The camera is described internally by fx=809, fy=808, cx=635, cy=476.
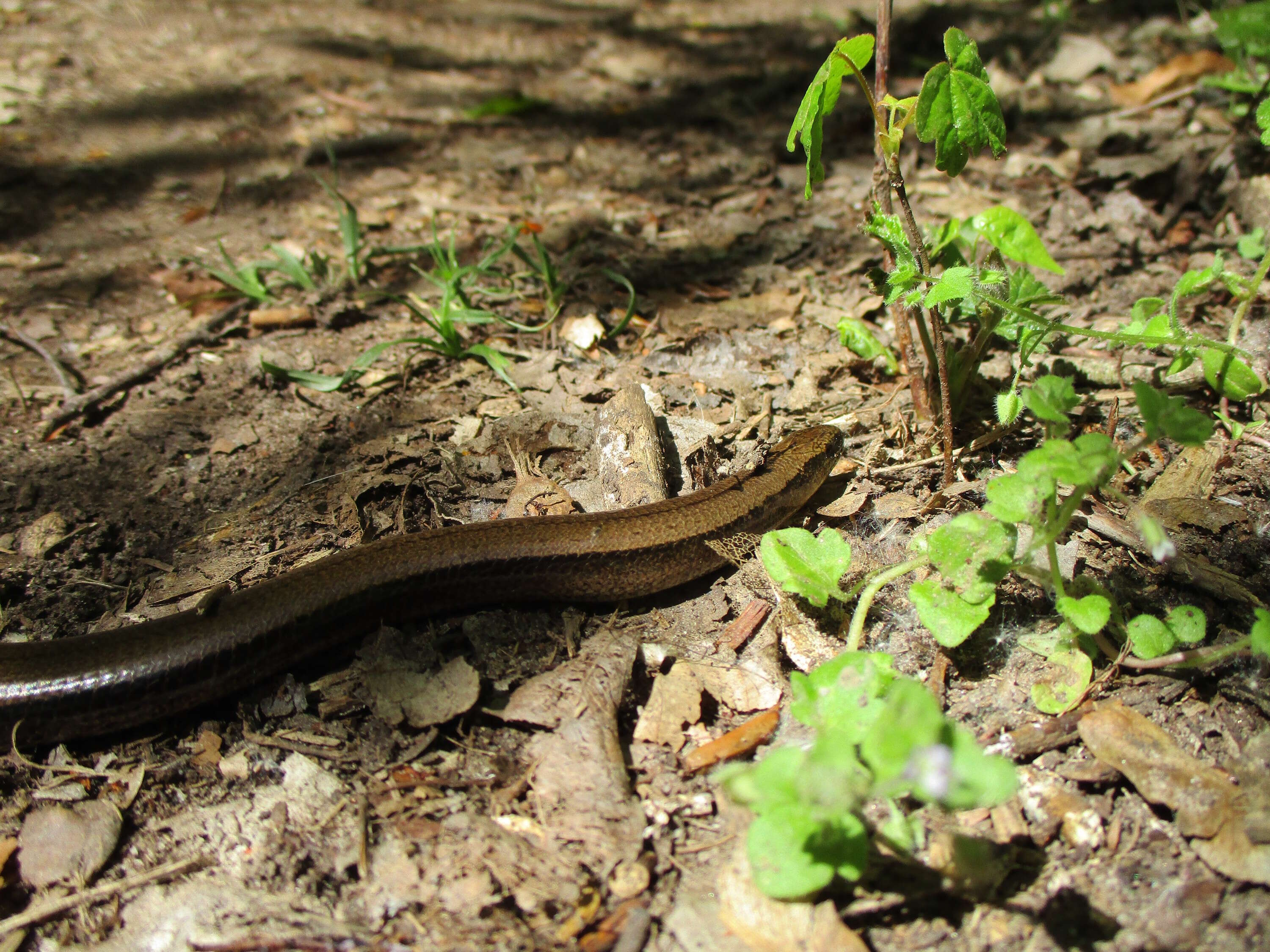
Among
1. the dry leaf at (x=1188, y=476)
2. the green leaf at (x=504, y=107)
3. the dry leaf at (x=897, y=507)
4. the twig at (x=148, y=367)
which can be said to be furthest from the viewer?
the green leaf at (x=504, y=107)

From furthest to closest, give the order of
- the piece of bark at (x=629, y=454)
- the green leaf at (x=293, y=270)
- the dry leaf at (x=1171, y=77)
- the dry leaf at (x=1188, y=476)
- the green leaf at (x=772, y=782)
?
the dry leaf at (x=1171, y=77) → the green leaf at (x=293, y=270) → the piece of bark at (x=629, y=454) → the dry leaf at (x=1188, y=476) → the green leaf at (x=772, y=782)

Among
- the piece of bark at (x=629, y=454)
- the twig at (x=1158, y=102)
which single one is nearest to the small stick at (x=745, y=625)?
the piece of bark at (x=629, y=454)

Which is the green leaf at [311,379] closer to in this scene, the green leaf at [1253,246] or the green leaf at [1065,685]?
the green leaf at [1065,685]

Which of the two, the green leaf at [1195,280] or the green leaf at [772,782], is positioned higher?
the green leaf at [1195,280]

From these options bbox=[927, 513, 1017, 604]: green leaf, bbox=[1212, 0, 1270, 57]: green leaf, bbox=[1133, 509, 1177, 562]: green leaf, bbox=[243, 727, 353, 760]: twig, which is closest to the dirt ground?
bbox=[243, 727, 353, 760]: twig

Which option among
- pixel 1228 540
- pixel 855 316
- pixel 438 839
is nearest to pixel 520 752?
pixel 438 839

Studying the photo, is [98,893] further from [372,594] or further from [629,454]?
[629,454]
